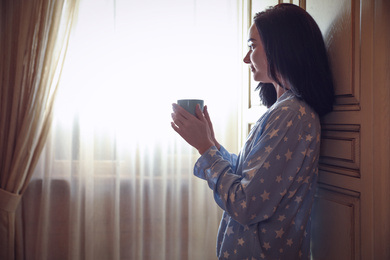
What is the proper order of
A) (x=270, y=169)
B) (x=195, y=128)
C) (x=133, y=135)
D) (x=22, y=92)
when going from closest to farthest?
1. (x=270, y=169)
2. (x=195, y=128)
3. (x=22, y=92)
4. (x=133, y=135)

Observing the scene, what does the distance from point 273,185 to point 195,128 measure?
0.29 meters

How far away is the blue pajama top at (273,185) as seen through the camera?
83cm

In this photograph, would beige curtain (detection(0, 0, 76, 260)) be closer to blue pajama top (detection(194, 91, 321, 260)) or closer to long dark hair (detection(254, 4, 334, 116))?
blue pajama top (detection(194, 91, 321, 260))

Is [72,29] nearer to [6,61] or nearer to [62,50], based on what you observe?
[62,50]

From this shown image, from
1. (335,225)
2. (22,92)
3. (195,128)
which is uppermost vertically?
(22,92)

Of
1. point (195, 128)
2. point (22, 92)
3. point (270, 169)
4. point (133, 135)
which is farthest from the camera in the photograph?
point (133, 135)

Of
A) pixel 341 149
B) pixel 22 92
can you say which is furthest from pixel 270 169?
pixel 22 92

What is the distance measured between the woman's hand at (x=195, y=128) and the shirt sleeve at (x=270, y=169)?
140 mm

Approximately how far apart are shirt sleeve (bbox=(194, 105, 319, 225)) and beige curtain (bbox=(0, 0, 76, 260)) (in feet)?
3.59

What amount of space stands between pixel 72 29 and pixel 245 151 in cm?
115

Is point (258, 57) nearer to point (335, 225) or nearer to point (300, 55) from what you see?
point (300, 55)

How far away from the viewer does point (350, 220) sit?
0.85m

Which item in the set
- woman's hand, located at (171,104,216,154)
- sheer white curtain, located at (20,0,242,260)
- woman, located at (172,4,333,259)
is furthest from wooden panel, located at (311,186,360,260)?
sheer white curtain, located at (20,0,242,260)

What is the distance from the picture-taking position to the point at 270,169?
2.72 feet
